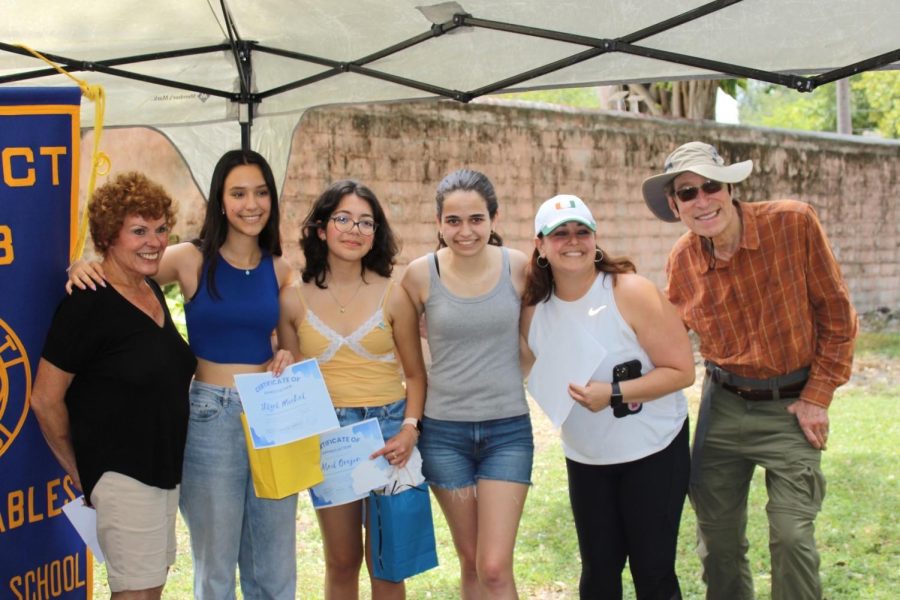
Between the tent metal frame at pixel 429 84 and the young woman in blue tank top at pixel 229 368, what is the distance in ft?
3.46

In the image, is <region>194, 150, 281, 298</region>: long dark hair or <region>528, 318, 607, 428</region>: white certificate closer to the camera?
<region>528, 318, 607, 428</region>: white certificate

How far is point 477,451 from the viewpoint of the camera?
3.45 metres

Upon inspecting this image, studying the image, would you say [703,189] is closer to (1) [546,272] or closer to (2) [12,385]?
(1) [546,272]

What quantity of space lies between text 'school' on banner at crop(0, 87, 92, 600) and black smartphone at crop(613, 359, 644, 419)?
1990 millimetres

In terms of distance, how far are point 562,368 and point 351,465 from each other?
0.87 m

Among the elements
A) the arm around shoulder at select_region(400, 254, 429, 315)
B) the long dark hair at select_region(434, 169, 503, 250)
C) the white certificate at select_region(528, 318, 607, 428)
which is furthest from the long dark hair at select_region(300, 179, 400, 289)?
the white certificate at select_region(528, 318, 607, 428)

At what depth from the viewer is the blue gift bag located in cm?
342

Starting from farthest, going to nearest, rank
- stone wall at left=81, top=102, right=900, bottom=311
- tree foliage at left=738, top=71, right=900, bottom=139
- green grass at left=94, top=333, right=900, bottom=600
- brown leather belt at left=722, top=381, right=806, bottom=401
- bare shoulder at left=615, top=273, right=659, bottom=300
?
tree foliage at left=738, top=71, right=900, bottom=139 → stone wall at left=81, top=102, right=900, bottom=311 → green grass at left=94, top=333, right=900, bottom=600 → brown leather belt at left=722, top=381, right=806, bottom=401 → bare shoulder at left=615, top=273, right=659, bottom=300

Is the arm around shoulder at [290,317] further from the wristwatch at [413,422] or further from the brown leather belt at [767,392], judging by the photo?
the brown leather belt at [767,392]

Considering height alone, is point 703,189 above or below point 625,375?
above

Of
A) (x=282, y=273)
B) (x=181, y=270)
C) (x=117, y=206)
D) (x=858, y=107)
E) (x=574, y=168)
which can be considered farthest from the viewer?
(x=858, y=107)

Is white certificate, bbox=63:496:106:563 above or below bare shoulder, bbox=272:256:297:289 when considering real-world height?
below

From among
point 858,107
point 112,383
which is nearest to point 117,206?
point 112,383

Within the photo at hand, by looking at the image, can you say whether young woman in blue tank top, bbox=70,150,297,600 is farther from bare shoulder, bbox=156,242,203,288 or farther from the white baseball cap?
the white baseball cap
